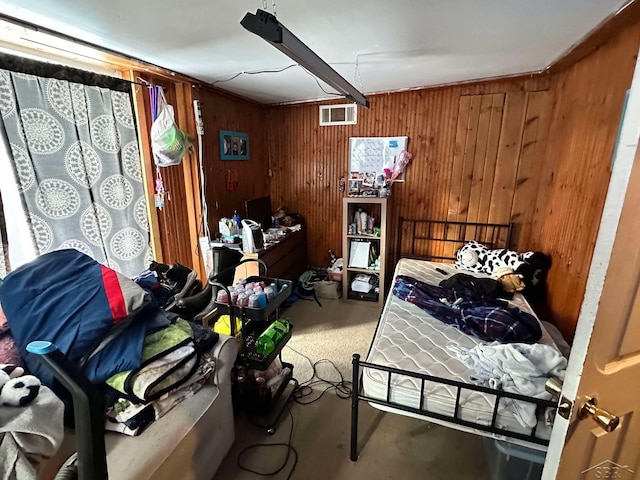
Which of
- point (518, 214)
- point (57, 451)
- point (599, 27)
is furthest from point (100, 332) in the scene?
point (518, 214)

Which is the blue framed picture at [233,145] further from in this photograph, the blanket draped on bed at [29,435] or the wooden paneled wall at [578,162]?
the wooden paneled wall at [578,162]

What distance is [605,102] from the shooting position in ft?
6.11

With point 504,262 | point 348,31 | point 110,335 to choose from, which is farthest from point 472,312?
point 110,335

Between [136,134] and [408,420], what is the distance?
2813mm

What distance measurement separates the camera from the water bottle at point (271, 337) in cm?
182

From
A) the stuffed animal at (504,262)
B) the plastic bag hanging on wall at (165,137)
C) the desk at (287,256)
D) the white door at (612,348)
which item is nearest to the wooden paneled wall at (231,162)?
the plastic bag hanging on wall at (165,137)

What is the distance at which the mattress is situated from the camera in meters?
1.40

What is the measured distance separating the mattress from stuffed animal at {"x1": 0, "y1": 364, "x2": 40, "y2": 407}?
1359 mm

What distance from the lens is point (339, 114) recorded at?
365cm

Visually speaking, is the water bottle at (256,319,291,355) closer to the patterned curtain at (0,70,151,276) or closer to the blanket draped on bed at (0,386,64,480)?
the blanket draped on bed at (0,386,64,480)

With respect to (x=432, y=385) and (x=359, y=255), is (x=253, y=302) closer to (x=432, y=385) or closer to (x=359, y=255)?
(x=432, y=385)

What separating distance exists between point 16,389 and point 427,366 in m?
1.70

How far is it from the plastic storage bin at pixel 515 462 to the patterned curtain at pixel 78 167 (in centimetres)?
266

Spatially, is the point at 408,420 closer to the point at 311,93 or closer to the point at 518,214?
the point at 518,214
